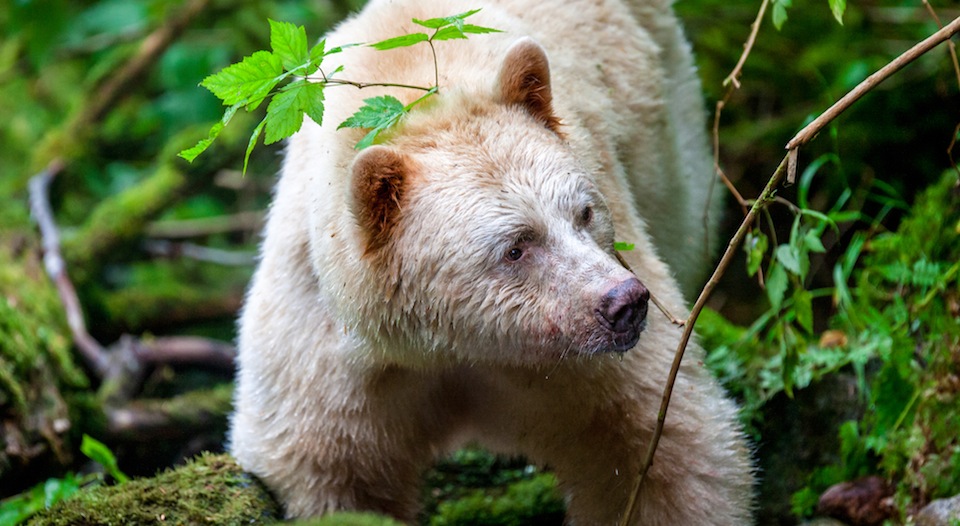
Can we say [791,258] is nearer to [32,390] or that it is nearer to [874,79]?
[874,79]

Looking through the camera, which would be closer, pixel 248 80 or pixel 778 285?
pixel 248 80

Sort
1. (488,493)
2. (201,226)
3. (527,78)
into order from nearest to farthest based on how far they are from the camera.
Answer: (527,78) → (488,493) → (201,226)

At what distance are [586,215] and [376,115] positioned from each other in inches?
34.6

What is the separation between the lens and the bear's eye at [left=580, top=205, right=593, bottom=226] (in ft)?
12.2

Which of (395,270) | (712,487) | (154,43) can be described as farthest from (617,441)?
(154,43)

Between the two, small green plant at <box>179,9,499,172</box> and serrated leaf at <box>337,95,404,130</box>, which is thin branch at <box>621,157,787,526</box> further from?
serrated leaf at <box>337,95,404,130</box>

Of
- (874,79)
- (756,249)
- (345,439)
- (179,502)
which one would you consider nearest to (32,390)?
(179,502)

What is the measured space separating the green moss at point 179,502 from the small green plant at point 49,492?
21cm

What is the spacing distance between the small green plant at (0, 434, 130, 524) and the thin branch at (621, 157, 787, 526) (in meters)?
2.53

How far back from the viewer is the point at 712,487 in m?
4.27

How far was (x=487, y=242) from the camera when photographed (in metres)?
3.54

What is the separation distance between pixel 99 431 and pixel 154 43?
509cm

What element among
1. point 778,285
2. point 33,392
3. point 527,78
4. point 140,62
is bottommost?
point 140,62

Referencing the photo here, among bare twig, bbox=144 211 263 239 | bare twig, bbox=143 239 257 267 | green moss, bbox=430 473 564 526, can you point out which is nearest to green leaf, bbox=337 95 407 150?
green moss, bbox=430 473 564 526
